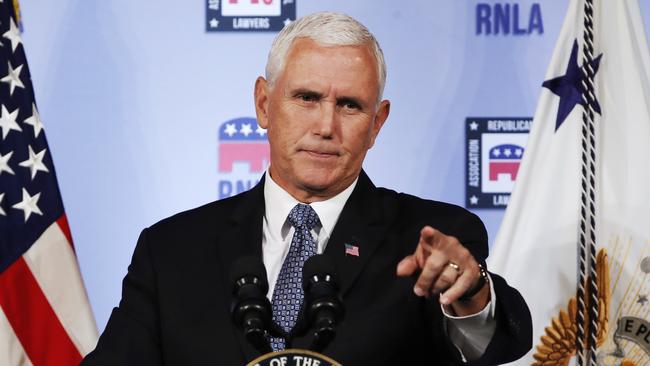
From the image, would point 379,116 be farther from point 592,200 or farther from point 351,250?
point 592,200

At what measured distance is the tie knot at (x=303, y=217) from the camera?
1.96m

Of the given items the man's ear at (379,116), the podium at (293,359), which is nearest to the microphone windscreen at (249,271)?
the podium at (293,359)

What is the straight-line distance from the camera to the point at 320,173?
1.95 metres

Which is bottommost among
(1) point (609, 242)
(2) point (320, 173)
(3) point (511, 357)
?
(1) point (609, 242)

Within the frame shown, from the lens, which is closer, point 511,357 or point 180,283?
point 511,357

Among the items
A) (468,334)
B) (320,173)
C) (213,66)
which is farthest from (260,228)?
(213,66)

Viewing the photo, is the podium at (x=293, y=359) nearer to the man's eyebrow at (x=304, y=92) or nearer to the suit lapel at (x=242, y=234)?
the suit lapel at (x=242, y=234)

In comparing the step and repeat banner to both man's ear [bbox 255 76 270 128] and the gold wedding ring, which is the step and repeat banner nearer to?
man's ear [bbox 255 76 270 128]

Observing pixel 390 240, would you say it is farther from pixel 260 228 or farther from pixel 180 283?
pixel 180 283

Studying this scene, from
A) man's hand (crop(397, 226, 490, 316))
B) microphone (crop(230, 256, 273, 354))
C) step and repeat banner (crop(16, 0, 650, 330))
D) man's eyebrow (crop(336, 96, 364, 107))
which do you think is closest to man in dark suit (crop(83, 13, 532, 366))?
man's eyebrow (crop(336, 96, 364, 107))

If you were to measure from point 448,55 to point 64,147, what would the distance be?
4.52 feet

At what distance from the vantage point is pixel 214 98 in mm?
3330

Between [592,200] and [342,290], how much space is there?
3.81 feet

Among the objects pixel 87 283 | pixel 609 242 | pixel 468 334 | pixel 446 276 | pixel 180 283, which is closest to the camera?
pixel 446 276
